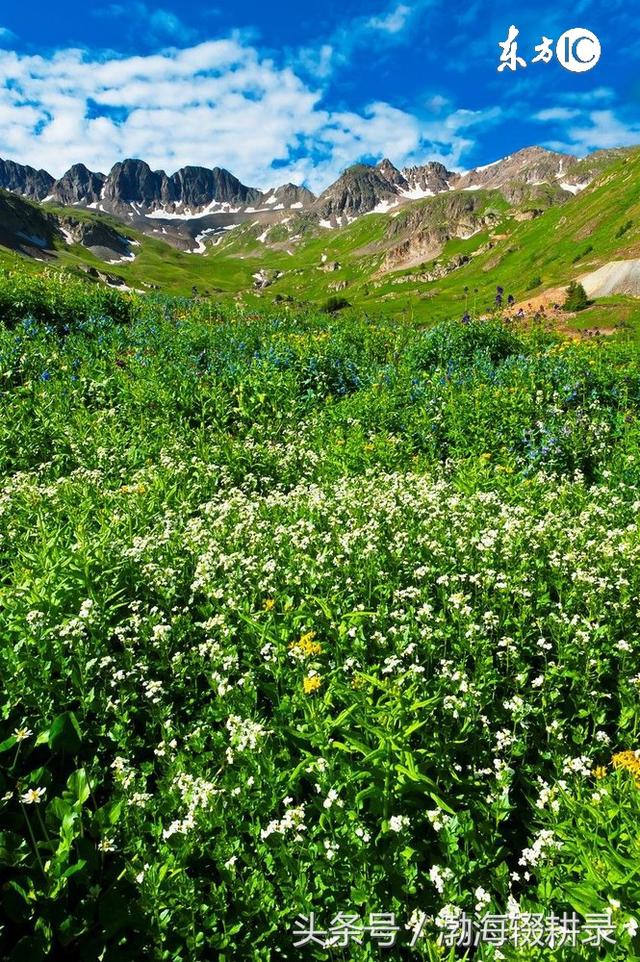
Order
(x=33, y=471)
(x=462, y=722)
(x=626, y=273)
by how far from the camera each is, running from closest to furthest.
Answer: (x=462, y=722) < (x=33, y=471) < (x=626, y=273)

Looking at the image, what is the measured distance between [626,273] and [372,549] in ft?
212

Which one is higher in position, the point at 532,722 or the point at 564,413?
the point at 564,413

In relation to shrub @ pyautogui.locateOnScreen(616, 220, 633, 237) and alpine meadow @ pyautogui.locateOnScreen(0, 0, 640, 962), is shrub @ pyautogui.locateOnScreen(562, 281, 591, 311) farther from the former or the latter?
shrub @ pyautogui.locateOnScreen(616, 220, 633, 237)

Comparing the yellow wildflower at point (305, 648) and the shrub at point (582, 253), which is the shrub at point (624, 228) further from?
the yellow wildflower at point (305, 648)

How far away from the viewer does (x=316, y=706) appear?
445 centimetres

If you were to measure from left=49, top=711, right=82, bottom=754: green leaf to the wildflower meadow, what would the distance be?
3 centimetres

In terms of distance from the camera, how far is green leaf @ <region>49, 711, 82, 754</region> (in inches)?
176

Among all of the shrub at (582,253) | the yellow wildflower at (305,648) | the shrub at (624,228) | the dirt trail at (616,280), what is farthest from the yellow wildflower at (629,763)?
the shrub at (624,228)

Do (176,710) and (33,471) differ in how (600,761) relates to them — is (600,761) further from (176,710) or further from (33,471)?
A: (33,471)

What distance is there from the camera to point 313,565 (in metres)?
6.35

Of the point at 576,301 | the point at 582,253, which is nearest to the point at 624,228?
the point at 582,253

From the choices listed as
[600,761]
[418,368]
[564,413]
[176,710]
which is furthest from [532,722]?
[418,368]

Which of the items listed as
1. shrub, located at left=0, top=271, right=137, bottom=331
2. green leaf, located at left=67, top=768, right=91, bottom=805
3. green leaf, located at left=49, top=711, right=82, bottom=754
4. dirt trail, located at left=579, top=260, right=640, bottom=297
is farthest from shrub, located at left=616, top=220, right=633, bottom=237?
green leaf, located at left=67, top=768, right=91, bottom=805

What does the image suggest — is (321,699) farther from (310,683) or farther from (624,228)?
(624,228)
